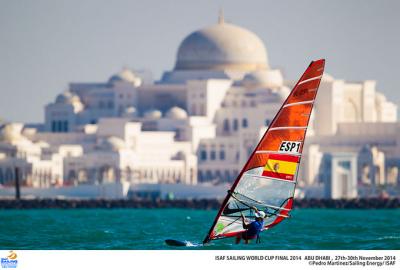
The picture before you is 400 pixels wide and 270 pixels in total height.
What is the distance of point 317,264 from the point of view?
151 ft

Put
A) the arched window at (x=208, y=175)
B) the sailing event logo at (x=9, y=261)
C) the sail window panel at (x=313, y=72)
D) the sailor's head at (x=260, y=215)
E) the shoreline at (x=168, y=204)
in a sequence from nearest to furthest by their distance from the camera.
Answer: the sailing event logo at (x=9, y=261)
the sail window panel at (x=313, y=72)
the sailor's head at (x=260, y=215)
the shoreline at (x=168, y=204)
the arched window at (x=208, y=175)

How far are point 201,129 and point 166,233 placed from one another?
7776 centimetres

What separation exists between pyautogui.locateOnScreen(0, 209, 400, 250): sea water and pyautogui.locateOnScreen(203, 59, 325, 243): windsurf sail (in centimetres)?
93

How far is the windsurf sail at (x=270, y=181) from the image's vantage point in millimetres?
49625

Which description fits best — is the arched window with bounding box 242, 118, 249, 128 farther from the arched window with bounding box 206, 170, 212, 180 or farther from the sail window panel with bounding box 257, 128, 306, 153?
the sail window panel with bounding box 257, 128, 306, 153

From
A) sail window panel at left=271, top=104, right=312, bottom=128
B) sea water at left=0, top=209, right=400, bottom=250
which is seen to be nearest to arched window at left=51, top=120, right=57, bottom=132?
sea water at left=0, top=209, right=400, bottom=250

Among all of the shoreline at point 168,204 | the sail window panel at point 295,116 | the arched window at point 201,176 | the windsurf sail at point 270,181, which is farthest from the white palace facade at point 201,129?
the sail window panel at point 295,116

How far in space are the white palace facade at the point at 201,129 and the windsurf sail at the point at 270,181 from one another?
228 ft

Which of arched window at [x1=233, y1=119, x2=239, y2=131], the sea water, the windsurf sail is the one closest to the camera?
the windsurf sail

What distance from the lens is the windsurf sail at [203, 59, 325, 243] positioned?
49625 mm

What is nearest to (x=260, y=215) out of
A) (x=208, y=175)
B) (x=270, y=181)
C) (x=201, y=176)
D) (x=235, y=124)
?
(x=270, y=181)

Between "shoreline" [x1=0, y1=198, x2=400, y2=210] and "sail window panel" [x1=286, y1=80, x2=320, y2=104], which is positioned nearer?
"sail window panel" [x1=286, y1=80, x2=320, y2=104]

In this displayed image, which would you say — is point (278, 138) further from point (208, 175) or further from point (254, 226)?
point (208, 175)

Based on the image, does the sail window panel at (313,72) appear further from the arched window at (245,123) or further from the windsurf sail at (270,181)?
the arched window at (245,123)
